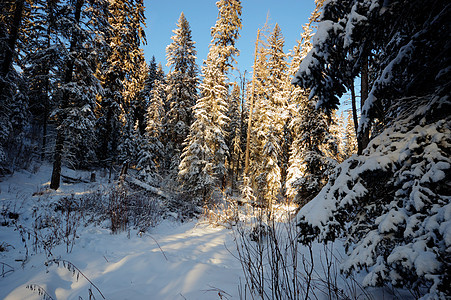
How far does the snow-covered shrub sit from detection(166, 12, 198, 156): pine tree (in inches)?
595

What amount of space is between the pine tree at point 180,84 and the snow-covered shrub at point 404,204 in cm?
1513

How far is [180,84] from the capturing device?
17.0 metres

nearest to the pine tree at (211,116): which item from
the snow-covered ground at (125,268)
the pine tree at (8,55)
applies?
the snow-covered ground at (125,268)

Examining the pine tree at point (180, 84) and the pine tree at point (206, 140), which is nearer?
the pine tree at point (206, 140)

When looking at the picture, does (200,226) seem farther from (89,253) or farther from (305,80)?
(305,80)

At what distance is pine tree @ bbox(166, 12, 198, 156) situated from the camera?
16.8 m

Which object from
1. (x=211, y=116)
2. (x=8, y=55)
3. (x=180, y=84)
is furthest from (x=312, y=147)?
(x=8, y=55)

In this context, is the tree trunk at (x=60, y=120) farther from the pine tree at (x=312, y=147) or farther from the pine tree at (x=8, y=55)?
the pine tree at (x=312, y=147)

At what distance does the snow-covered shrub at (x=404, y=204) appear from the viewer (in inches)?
64.3

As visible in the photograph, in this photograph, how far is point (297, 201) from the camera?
9852mm

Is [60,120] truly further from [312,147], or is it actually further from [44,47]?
[312,147]

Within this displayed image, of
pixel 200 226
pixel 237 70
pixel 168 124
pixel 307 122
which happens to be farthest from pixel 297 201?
pixel 168 124

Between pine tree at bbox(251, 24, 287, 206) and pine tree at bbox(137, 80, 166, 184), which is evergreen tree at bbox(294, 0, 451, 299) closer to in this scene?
pine tree at bbox(251, 24, 287, 206)

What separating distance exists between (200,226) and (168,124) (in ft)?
40.2
